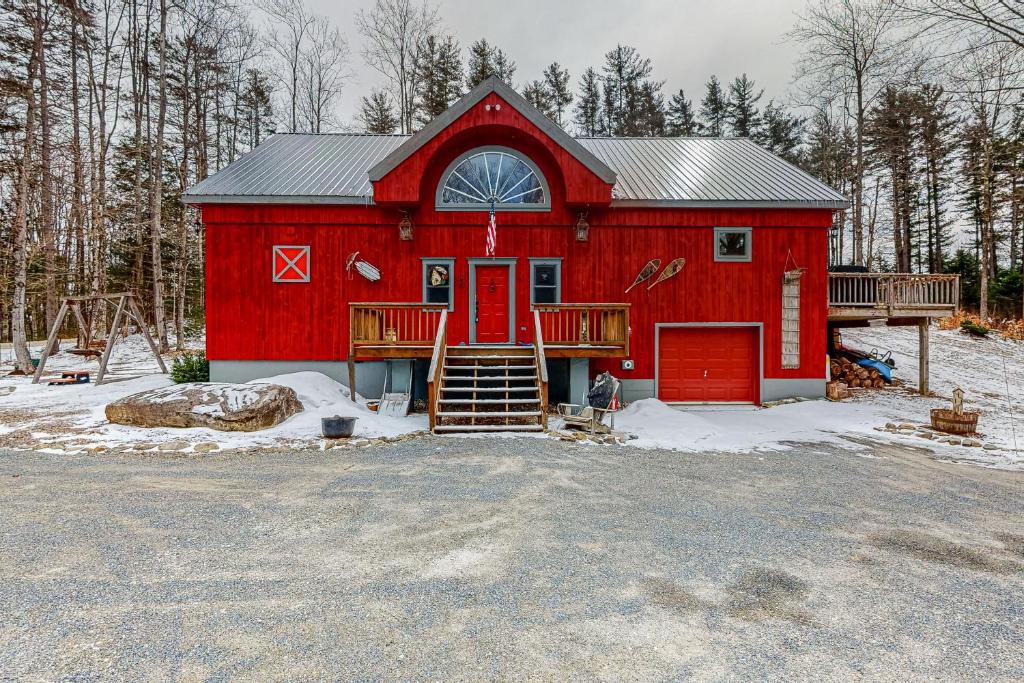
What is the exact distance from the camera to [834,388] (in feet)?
35.7

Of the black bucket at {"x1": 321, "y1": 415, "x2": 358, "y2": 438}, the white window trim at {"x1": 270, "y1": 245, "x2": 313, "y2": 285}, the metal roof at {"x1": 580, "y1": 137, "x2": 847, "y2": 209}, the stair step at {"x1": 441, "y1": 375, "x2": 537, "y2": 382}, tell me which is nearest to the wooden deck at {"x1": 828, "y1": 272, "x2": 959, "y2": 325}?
the metal roof at {"x1": 580, "y1": 137, "x2": 847, "y2": 209}

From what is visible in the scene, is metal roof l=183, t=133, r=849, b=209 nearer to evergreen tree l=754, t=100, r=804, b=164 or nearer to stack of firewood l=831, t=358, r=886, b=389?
stack of firewood l=831, t=358, r=886, b=389

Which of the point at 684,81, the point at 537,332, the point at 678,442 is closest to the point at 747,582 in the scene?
the point at 678,442

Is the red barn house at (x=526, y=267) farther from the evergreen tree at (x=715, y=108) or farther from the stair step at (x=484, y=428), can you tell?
the evergreen tree at (x=715, y=108)

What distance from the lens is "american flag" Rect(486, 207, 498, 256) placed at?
980cm

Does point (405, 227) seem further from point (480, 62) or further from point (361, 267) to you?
point (480, 62)

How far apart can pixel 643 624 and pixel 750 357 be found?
31.6 ft

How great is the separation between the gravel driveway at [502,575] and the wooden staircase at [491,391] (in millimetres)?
2085

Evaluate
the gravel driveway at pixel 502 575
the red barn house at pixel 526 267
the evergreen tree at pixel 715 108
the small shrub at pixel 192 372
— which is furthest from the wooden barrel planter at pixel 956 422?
the evergreen tree at pixel 715 108

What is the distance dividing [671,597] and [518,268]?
8.43 m

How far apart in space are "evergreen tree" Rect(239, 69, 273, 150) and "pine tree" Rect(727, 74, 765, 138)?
81.4ft

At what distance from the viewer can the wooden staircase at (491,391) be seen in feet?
25.6

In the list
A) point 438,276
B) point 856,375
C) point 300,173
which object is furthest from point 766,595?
point 856,375

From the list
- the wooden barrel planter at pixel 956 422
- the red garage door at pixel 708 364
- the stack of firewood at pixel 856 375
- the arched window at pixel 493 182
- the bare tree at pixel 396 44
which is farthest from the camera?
the bare tree at pixel 396 44
